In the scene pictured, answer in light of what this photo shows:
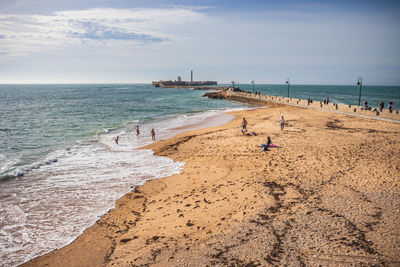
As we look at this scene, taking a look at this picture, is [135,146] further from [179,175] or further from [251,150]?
[251,150]

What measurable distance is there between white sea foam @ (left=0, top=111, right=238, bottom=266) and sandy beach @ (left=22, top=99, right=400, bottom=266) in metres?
0.72

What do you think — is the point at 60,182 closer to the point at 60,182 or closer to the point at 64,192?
the point at 60,182

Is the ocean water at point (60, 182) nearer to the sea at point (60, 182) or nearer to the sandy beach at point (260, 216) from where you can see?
the sea at point (60, 182)

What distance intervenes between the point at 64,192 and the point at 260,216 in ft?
29.7

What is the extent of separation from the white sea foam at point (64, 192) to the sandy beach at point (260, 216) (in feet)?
2.37

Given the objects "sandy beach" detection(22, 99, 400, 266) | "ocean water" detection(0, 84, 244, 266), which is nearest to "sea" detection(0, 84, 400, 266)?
"ocean water" detection(0, 84, 244, 266)

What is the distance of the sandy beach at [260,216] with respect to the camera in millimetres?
6090

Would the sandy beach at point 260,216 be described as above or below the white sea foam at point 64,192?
above

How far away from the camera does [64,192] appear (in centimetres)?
1102

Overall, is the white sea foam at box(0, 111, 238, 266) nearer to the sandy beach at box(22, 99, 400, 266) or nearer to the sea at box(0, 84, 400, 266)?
the sea at box(0, 84, 400, 266)

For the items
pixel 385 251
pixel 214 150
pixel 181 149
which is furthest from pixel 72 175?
pixel 385 251

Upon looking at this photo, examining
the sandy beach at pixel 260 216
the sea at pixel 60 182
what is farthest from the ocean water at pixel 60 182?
the sandy beach at pixel 260 216

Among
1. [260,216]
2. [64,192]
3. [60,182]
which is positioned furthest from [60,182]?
[260,216]

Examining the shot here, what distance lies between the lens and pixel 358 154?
1377 centimetres
